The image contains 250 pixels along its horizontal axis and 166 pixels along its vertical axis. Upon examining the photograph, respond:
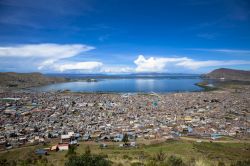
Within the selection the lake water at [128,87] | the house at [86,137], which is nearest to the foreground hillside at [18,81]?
the lake water at [128,87]

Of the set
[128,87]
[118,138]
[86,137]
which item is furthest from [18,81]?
[118,138]

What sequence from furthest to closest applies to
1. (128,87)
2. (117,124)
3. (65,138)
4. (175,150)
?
(128,87) < (117,124) < (65,138) < (175,150)

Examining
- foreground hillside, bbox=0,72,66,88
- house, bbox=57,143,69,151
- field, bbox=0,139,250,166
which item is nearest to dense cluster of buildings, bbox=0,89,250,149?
house, bbox=57,143,69,151

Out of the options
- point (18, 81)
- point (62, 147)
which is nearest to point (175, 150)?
point (62, 147)

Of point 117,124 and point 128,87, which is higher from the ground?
point 128,87

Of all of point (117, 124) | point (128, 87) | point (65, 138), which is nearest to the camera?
point (65, 138)

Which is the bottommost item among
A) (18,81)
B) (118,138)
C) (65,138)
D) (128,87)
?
(118,138)

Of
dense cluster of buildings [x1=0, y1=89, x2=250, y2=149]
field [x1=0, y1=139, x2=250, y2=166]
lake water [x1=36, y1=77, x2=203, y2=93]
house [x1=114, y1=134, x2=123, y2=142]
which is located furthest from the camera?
lake water [x1=36, y1=77, x2=203, y2=93]

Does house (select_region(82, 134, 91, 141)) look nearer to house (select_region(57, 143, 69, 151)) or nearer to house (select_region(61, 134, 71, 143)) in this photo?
house (select_region(61, 134, 71, 143))

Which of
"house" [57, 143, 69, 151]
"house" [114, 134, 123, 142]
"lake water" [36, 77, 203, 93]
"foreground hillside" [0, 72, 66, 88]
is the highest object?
"foreground hillside" [0, 72, 66, 88]

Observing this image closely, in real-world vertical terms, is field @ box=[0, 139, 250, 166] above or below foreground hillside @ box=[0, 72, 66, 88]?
below

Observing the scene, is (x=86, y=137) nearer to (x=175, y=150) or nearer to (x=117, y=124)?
(x=117, y=124)

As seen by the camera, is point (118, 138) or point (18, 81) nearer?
point (118, 138)

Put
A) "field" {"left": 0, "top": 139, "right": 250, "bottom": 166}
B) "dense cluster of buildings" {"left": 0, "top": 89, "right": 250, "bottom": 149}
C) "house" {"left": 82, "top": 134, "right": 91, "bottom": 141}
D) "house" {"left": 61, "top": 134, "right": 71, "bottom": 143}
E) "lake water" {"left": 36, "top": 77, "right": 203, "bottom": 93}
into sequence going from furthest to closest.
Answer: "lake water" {"left": 36, "top": 77, "right": 203, "bottom": 93} → "dense cluster of buildings" {"left": 0, "top": 89, "right": 250, "bottom": 149} → "house" {"left": 82, "top": 134, "right": 91, "bottom": 141} → "house" {"left": 61, "top": 134, "right": 71, "bottom": 143} → "field" {"left": 0, "top": 139, "right": 250, "bottom": 166}
